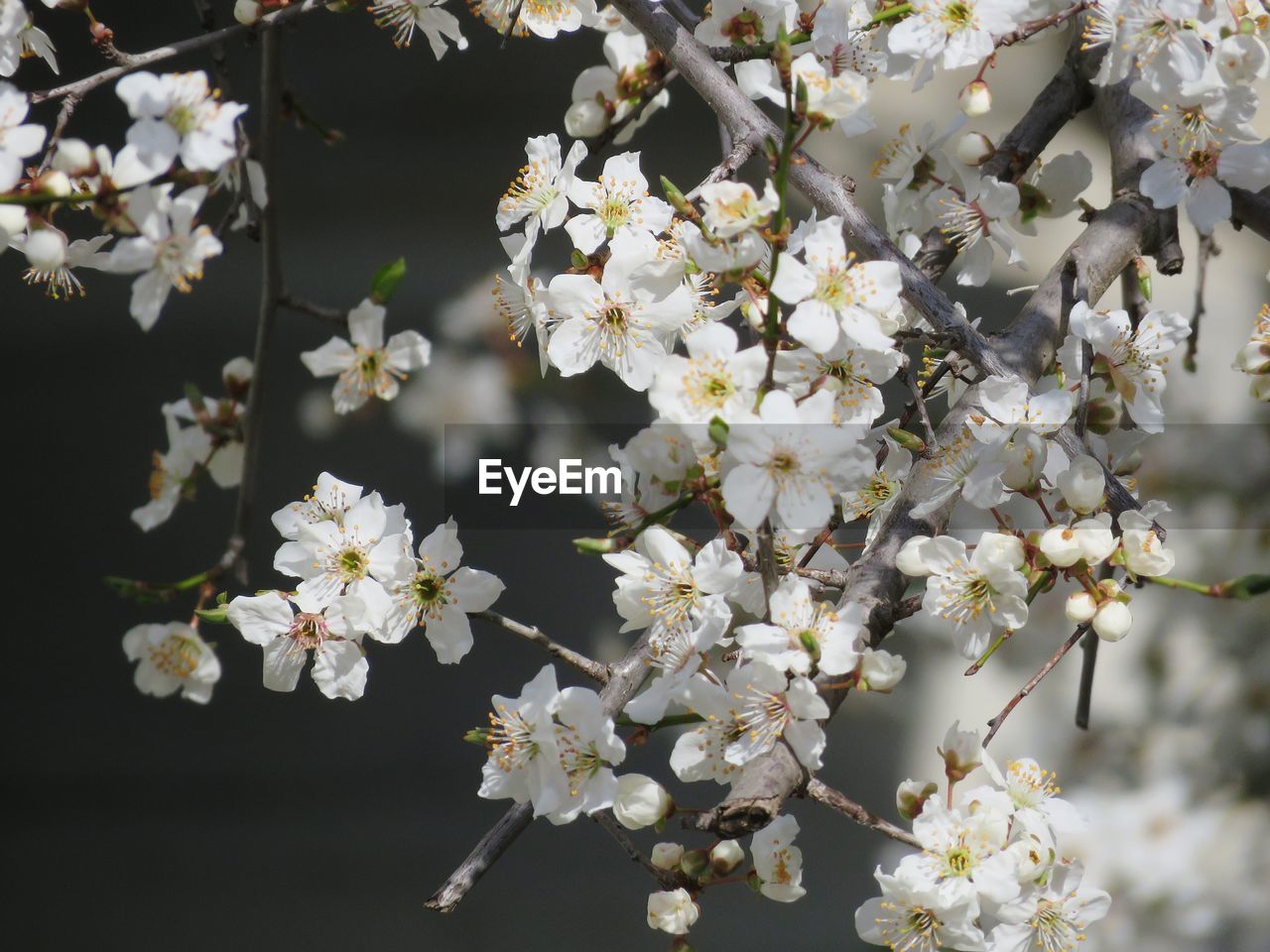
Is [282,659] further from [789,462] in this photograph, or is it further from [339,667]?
[789,462]

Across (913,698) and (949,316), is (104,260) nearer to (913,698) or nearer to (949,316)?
(949,316)

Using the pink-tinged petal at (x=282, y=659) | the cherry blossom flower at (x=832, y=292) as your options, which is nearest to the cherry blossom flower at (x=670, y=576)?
the cherry blossom flower at (x=832, y=292)

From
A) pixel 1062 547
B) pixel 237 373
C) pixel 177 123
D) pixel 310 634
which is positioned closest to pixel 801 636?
pixel 1062 547

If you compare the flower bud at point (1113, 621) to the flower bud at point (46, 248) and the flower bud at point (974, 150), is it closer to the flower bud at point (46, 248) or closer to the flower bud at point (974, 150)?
the flower bud at point (974, 150)

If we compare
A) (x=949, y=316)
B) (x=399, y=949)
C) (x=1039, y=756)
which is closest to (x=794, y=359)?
(x=949, y=316)

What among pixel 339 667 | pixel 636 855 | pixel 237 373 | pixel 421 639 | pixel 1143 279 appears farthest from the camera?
pixel 421 639

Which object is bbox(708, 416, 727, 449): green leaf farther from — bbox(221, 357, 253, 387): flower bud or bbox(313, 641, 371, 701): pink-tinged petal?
bbox(221, 357, 253, 387): flower bud

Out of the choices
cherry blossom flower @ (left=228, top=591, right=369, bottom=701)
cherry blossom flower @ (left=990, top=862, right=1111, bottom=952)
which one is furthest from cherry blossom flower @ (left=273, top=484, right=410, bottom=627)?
cherry blossom flower @ (left=990, top=862, right=1111, bottom=952)
